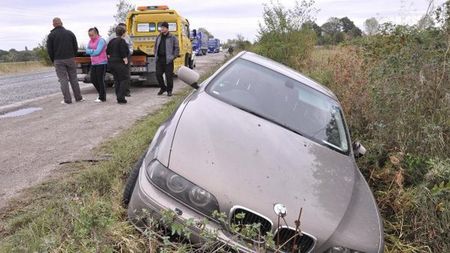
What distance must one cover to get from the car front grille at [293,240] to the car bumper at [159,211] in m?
0.21

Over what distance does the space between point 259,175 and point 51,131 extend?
16.5 feet

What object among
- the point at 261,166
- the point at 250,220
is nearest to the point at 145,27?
the point at 261,166

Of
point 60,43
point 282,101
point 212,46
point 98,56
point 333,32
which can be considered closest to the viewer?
point 282,101

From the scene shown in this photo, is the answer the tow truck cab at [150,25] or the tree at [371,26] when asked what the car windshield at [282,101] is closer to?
the tree at [371,26]

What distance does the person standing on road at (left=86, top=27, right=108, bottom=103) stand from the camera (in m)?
9.87

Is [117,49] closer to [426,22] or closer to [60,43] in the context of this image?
[60,43]

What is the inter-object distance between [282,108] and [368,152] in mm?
1455

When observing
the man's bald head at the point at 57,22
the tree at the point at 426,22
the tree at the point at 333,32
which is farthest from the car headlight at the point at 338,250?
the tree at the point at 333,32

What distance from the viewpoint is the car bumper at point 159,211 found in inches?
97.1

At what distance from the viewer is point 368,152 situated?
4840 mm

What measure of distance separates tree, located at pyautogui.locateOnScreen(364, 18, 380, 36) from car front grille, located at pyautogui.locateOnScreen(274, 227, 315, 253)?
27.3ft

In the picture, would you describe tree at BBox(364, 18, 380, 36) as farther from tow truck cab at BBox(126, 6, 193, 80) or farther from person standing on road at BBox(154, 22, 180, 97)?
tow truck cab at BBox(126, 6, 193, 80)

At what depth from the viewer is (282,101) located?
4.15m

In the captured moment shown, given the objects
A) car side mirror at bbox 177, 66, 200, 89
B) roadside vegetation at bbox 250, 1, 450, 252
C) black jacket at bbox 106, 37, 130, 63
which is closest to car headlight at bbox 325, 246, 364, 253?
roadside vegetation at bbox 250, 1, 450, 252
